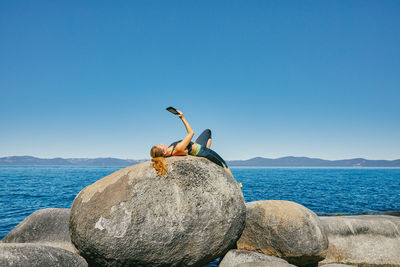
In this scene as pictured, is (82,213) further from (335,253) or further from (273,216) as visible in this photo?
(335,253)

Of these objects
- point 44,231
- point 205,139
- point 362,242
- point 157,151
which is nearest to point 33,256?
point 157,151

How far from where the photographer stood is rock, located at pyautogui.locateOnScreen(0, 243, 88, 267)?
14.4 ft

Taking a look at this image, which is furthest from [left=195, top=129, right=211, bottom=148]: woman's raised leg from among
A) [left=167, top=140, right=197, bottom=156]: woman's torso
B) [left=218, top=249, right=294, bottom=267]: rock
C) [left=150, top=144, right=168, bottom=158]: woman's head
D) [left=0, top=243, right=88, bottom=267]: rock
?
[left=0, top=243, right=88, bottom=267]: rock

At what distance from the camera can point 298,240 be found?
7301 mm

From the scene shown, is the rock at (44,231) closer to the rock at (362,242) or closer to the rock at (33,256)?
the rock at (33,256)

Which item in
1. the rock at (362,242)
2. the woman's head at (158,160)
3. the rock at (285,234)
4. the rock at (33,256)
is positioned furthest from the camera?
the rock at (362,242)

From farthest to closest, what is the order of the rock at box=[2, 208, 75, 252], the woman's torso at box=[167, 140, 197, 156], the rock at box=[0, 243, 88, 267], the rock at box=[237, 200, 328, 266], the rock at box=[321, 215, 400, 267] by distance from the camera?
the rock at box=[321, 215, 400, 267] → the rock at box=[2, 208, 75, 252] → the rock at box=[237, 200, 328, 266] → the woman's torso at box=[167, 140, 197, 156] → the rock at box=[0, 243, 88, 267]

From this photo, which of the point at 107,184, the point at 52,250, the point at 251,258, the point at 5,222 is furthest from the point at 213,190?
the point at 5,222

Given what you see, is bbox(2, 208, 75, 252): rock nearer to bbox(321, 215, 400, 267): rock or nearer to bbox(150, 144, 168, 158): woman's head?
bbox(150, 144, 168, 158): woman's head

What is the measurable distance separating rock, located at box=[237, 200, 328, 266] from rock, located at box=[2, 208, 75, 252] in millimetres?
5005

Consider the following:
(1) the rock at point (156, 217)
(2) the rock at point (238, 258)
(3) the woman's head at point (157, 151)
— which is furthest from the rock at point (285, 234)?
(3) the woman's head at point (157, 151)

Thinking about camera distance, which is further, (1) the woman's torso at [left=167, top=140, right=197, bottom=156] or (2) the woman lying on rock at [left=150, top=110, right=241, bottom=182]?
(1) the woman's torso at [left=167, top=140, right=197, bottom=156]

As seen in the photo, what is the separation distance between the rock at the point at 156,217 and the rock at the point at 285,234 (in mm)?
1305

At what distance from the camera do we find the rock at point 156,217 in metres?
5.63
